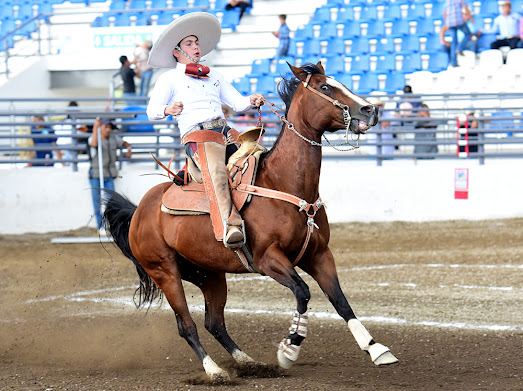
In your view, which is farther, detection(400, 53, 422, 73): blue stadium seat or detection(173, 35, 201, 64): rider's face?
detection(400, 53, 422, 73): blue stadium seat

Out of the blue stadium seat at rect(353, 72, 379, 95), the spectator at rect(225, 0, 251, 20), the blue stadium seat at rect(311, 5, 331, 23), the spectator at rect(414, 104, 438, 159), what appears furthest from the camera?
the spectator at rect(225, 0, 251, 20)

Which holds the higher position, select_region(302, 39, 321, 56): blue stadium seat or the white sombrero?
select_region(302, 39, 321, 56): blue stadium seat

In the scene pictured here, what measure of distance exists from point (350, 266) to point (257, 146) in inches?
182

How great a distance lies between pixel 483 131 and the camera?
43.2 ft

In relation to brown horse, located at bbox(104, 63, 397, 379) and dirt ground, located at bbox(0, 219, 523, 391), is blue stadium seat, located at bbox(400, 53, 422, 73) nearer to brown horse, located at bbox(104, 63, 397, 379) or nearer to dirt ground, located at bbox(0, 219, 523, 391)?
dirt ground, located at bbox(0, 219, 523, 391)

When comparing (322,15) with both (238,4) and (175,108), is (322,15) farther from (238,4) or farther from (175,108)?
(175,108)

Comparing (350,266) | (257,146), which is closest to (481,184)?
(350,266)

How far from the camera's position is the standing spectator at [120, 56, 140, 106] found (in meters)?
16.6

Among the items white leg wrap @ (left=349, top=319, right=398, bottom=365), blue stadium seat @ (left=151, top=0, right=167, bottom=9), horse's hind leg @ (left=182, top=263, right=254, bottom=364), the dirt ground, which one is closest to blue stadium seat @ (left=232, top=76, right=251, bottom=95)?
blue stadium seat @ (left=151, top=0, right=167, bottom=9)

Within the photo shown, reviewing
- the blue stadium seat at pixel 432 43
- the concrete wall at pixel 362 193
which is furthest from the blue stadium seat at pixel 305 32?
the concrete wall at pixel 362 193

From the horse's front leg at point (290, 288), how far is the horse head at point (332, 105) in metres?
0.92

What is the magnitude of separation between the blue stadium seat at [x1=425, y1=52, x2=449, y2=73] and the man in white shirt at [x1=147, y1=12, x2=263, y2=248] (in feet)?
41.7

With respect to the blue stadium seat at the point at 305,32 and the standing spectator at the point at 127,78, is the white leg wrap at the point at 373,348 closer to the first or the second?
the standing spectator at the point at 127,78

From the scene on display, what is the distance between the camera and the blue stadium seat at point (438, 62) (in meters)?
17.5
